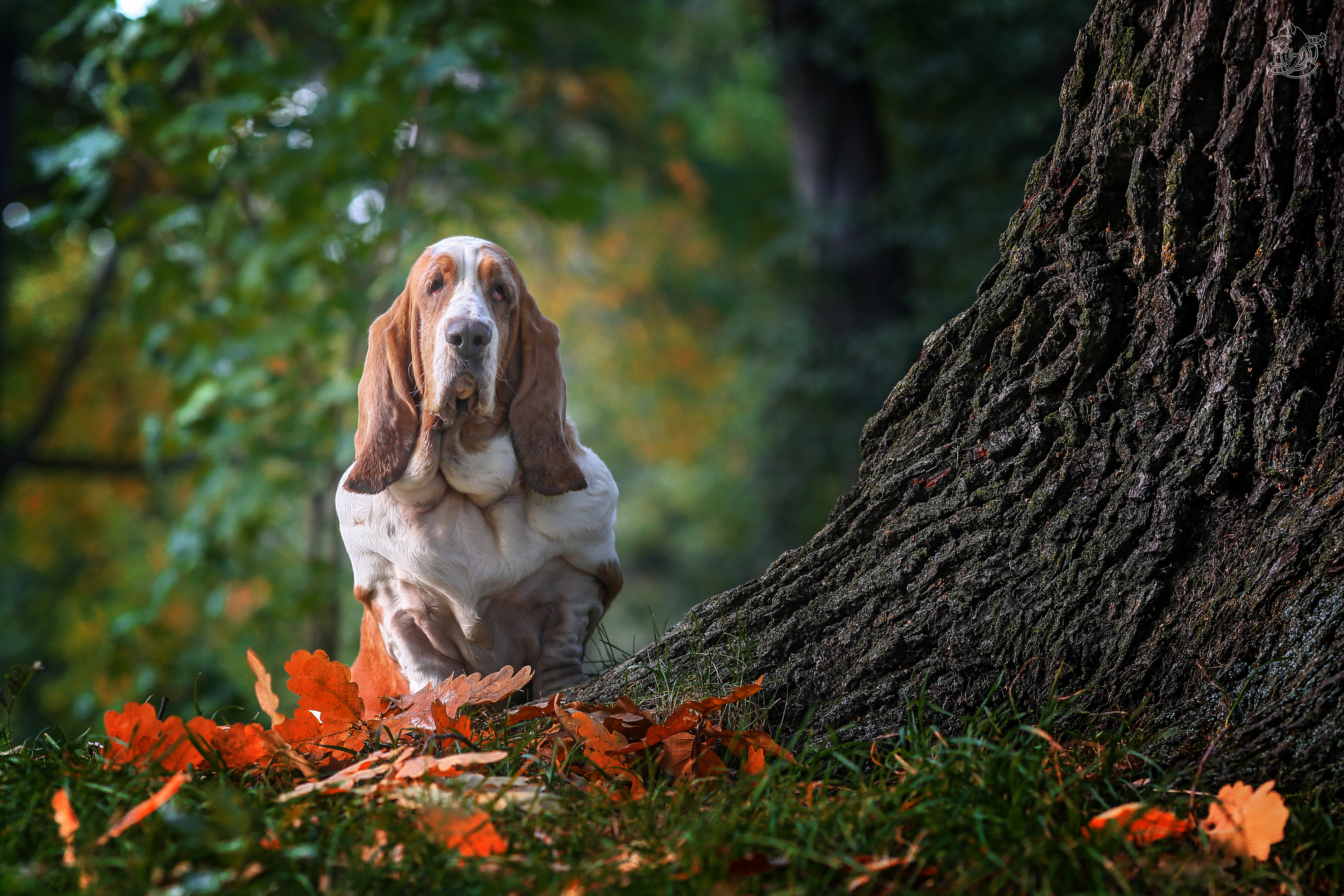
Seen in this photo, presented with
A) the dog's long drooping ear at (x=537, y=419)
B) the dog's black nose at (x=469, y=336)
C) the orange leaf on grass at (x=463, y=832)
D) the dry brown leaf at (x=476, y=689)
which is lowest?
the dry brown leaf at (x=476, y=689)

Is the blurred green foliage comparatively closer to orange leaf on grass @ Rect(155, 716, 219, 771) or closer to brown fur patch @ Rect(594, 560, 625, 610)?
brown fur patch @ Rect(594, 560, 625, 610)

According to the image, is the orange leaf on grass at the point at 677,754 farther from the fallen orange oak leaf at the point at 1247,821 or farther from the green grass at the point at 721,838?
the fallen orange oak leaf at the point at 1247,821

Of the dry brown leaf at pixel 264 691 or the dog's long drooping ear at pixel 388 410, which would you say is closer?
the dry brown leaf at pixel 264 691

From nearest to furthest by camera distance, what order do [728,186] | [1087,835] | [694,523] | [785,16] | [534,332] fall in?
1. [1087,835]
2. [534,332]
3. [785,16]
4. [728,186]
5. [694,523]

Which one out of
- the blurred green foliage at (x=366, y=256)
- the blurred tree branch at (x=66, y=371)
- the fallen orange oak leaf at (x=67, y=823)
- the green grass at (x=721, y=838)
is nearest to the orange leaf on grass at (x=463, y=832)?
the green grass at (x=721, y=838)

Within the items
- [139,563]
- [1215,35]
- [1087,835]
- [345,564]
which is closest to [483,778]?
[1087,835]

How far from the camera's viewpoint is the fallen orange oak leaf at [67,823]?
4.14 feet

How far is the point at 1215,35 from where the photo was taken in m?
1.66

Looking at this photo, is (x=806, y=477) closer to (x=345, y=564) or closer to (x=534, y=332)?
(x=345, y=564)

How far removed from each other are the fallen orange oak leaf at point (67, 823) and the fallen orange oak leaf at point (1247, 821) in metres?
1.43

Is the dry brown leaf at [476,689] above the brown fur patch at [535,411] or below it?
below

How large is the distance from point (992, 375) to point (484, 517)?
3.33 feet

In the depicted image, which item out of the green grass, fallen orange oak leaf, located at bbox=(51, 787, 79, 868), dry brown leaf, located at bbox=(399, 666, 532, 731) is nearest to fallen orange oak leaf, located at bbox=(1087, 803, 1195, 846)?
the green grass

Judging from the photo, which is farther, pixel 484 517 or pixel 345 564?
pixel 345 564
